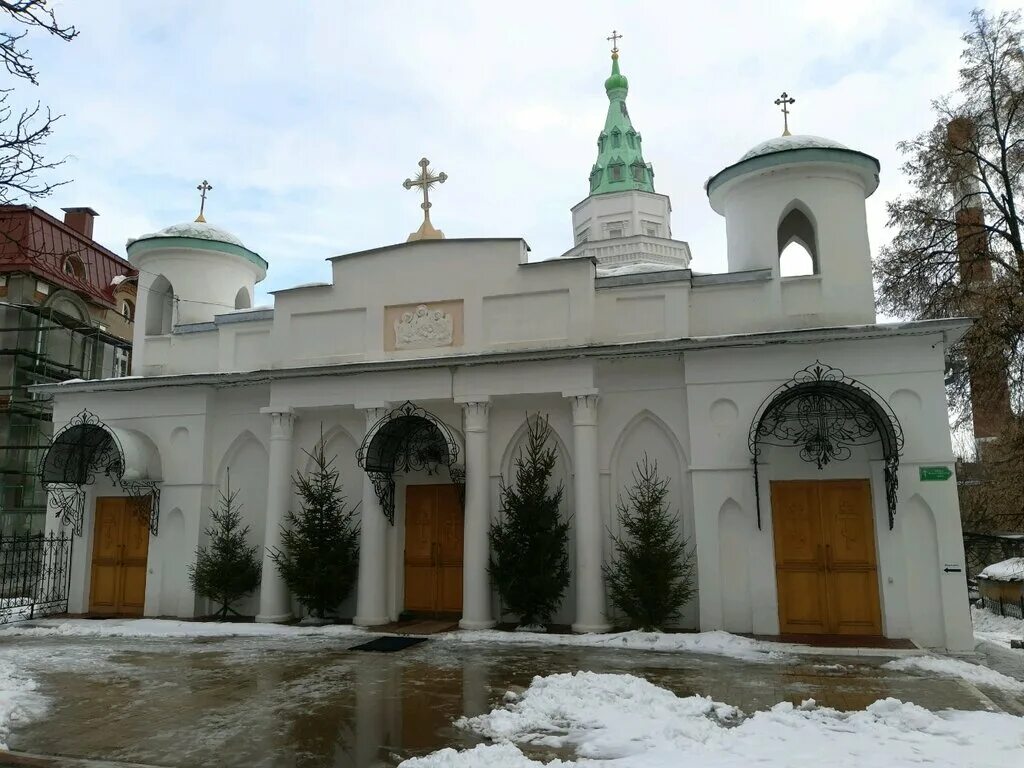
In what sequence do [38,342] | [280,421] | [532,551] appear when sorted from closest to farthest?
[532,551] < [280,421] < [38,342]

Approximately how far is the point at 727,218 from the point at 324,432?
8631 mm

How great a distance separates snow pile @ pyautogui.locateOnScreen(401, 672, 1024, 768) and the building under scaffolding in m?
19.6

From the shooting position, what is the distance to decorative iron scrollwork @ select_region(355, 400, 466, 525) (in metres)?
13.3

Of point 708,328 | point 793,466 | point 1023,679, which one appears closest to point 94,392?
point 708,328

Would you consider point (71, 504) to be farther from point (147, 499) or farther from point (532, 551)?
point (532, 551)

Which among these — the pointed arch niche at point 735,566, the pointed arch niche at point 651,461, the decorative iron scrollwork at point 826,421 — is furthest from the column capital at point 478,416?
the decorative iron scrollwork at point 826,421

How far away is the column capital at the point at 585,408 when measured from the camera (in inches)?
504

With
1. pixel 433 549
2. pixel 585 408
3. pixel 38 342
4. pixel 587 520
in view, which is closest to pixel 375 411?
pixel 433 549

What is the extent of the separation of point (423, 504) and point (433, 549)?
0.85 meters

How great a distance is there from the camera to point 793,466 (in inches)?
482

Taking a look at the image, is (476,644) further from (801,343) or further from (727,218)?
(727,218)

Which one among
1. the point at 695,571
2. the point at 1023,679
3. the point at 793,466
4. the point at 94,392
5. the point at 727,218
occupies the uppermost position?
the point at 727,218

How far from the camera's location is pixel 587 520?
12.5m

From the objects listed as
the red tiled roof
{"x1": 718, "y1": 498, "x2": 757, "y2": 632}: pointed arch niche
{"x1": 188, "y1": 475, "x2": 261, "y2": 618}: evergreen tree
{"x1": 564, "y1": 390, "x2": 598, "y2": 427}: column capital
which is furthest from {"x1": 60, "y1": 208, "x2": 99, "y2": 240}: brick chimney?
{"x1": 718, "y1": 498, "x2": 757, "y2": 632}: pointed arch niche
